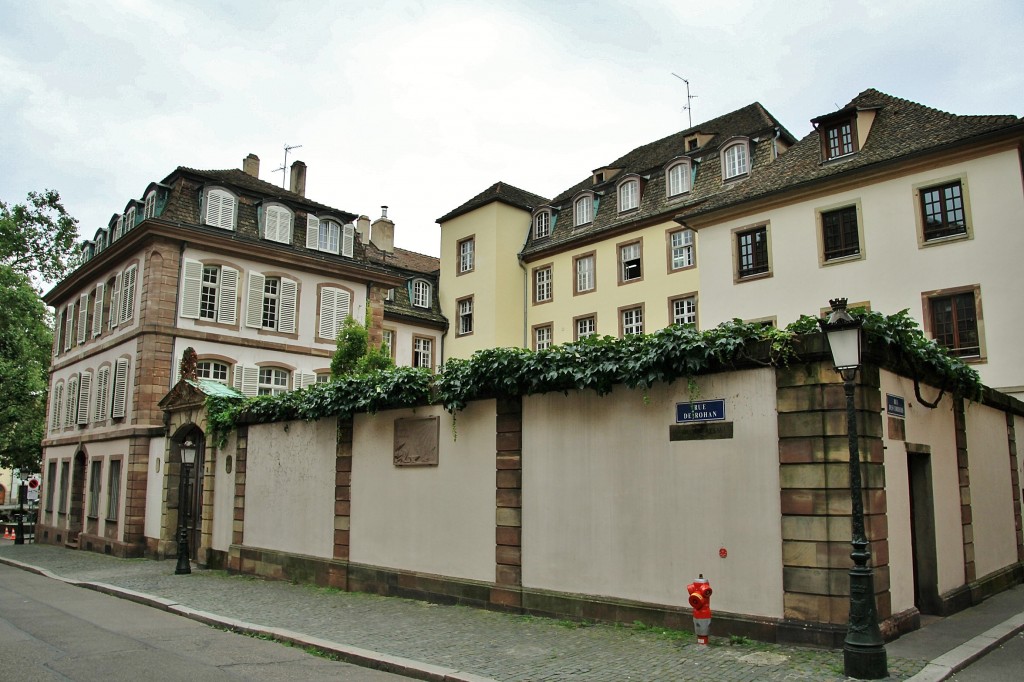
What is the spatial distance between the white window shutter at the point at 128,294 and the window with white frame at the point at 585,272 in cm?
1879

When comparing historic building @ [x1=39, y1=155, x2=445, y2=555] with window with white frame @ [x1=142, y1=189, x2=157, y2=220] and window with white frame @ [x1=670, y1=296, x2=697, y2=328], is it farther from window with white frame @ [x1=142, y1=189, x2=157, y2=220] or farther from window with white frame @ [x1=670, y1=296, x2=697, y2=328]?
window with white frame @ [x1=670, y1=296, x2=697, y2=328]

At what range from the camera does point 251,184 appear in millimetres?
32812

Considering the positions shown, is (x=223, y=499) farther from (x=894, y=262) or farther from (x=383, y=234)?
(x=383, y=234)

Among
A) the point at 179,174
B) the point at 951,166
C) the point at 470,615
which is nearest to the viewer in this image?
the point at 470,615

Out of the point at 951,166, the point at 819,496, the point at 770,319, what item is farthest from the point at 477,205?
the point at 819,496

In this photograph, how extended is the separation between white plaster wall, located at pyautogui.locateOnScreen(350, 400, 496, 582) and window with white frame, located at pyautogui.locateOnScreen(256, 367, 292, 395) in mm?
15323

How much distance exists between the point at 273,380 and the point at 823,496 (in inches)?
970

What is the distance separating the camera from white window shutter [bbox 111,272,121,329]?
29891mm

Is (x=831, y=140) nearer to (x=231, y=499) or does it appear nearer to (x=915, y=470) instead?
(x=915, y=470)

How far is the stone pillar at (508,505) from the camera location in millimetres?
12438

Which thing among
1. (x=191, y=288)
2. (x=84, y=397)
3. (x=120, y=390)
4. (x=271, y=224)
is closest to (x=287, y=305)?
(x=271, y=224)

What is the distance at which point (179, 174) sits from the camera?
29.4 m

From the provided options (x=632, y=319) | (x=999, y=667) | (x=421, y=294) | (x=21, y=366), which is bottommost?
(x=999, y=667)

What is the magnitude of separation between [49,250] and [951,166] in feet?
145
